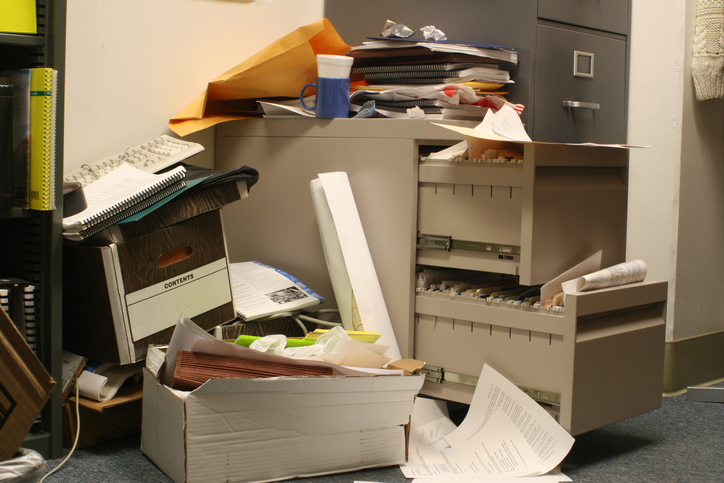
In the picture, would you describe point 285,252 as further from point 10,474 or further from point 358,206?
point 10,474

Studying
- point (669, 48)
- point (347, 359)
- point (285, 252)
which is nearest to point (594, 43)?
point (669, 48)

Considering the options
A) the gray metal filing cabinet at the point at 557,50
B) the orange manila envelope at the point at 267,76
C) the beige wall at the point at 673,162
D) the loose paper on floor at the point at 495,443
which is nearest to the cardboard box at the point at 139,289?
the orange manila envelope at the point at 267,76

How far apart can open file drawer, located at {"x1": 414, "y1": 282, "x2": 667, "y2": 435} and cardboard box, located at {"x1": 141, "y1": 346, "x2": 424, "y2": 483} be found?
0.60ft

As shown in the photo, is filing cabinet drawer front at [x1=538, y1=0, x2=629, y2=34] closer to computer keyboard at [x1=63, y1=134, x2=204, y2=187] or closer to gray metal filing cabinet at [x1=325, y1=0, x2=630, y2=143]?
gray metal filing cabinet at [x1=325, y1=0, x2=630, y2=143]

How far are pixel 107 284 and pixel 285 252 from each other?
0.48m

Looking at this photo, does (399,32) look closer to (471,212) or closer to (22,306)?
(471,212)

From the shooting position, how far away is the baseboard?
1.75 m

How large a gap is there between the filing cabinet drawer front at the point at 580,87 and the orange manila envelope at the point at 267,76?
1.58 feet

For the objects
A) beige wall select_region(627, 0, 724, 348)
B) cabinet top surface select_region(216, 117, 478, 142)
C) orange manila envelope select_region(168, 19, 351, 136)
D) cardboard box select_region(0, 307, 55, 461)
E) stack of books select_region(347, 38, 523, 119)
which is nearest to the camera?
cardboard box select_region(0, 307, 55, 461)

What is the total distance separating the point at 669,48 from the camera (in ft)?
5.61

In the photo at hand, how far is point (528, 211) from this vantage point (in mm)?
1175

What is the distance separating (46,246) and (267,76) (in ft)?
2.14

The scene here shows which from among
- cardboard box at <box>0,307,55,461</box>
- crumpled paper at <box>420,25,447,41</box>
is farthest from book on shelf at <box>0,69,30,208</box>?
crumpled paper at <box>420,25,447,41</box>

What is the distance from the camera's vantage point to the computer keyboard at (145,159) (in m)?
1.33
